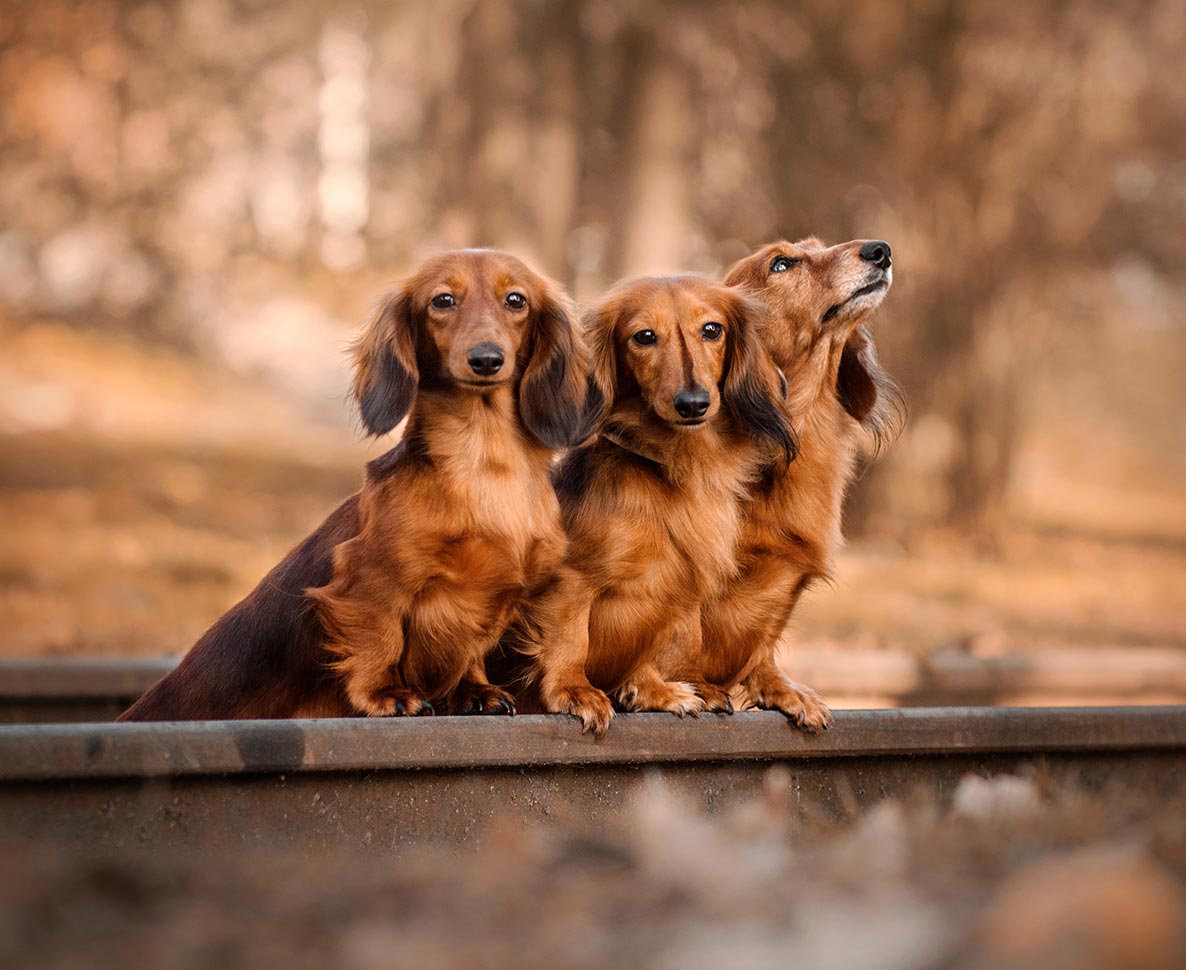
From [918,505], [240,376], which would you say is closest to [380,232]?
[240,376]

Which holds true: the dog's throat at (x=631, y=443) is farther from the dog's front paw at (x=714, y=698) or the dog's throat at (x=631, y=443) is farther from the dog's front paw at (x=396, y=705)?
the dog's front paw at (x=396, y=705)

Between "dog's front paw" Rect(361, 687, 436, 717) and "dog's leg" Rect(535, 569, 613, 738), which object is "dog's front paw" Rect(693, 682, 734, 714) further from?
"dog's front paw" Rect(361, 687, 436, 717)

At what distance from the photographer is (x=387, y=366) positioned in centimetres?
365

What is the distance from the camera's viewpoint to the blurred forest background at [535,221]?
11031 millimetres

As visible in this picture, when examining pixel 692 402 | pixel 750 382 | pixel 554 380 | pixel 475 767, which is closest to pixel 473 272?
pixel 554 380

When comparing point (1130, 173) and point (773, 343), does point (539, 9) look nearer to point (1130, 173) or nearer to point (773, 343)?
point (1130, 173)

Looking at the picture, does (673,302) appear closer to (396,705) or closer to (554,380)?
(554,380)

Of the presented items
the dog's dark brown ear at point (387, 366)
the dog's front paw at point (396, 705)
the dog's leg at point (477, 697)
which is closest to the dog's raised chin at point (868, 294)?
the dog's dark brown ear at point (387, 366)

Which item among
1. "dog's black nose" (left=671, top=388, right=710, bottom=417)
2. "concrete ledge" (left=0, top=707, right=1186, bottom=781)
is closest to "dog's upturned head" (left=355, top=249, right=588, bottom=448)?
"dog's black nose" (left=671, top=388, right=710, bottom=417)

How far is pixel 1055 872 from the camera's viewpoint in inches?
97.0

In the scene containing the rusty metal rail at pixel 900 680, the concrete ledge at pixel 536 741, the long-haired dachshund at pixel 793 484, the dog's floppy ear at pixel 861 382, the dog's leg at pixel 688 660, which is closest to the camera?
the concrete ledge at pixel 536 741

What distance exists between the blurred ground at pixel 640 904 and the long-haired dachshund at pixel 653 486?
61 centimetres

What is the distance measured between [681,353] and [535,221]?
7760 millimetres

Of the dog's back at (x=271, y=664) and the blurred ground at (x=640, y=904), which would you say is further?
the dog's back at (x=271, y=664)
